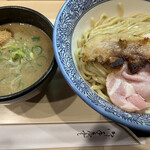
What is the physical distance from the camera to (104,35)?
1.21m

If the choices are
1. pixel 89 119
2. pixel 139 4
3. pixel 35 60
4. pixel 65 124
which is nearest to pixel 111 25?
pixel 139 4

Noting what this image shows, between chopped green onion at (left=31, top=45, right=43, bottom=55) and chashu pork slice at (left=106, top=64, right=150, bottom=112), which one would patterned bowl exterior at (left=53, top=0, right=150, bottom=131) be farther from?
chopped green onion at (left=31, top=45, right=43, bottom=55)

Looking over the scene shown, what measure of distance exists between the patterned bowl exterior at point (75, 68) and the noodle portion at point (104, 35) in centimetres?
14

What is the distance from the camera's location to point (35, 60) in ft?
4.51

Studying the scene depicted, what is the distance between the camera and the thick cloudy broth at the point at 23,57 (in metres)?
1.28

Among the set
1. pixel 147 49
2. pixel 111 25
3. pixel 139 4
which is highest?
pixel 139 4

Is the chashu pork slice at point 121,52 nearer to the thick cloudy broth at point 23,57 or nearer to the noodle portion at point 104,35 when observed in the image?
the noodle portion at point 104,35

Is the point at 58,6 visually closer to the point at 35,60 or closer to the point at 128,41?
the point at 35,60

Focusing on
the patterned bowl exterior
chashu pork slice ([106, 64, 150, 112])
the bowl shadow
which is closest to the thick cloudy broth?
the bowl shadow

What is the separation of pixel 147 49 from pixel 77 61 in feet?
1.68

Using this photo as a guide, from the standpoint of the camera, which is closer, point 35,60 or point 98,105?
point 98,105

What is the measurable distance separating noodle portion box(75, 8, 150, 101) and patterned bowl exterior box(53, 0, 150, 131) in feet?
0.45

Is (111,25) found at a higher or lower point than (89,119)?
higher

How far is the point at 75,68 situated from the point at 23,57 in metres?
0.54
